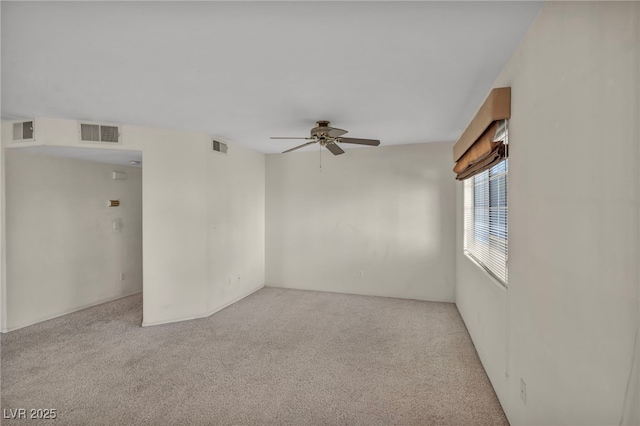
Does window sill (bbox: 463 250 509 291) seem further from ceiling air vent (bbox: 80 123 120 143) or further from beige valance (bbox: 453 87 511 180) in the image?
ceiling air vent (bbox: 80 123 120 143)

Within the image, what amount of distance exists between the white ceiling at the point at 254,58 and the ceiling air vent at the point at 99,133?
0.67 feet

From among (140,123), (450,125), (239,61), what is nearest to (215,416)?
(239,61)

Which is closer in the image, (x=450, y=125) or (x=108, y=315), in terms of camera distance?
(x=450, y=125)

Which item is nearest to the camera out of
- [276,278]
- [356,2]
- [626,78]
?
[626,78]

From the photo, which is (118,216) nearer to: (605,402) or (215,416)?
(215,416)

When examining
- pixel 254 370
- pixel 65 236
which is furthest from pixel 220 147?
pixel 254 370

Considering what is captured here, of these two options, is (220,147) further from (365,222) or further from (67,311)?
(67,311)

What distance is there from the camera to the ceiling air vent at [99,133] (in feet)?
11.3

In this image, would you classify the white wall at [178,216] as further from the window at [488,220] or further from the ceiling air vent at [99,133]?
the window at [488,220]

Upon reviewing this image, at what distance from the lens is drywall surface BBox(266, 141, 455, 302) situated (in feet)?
15.3

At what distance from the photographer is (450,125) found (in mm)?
3639

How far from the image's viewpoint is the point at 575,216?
122 cm

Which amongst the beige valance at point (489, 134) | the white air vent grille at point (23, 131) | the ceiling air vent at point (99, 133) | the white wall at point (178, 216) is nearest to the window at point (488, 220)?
the beige valance at point (489, 134)

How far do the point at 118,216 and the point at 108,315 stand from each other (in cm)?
161
